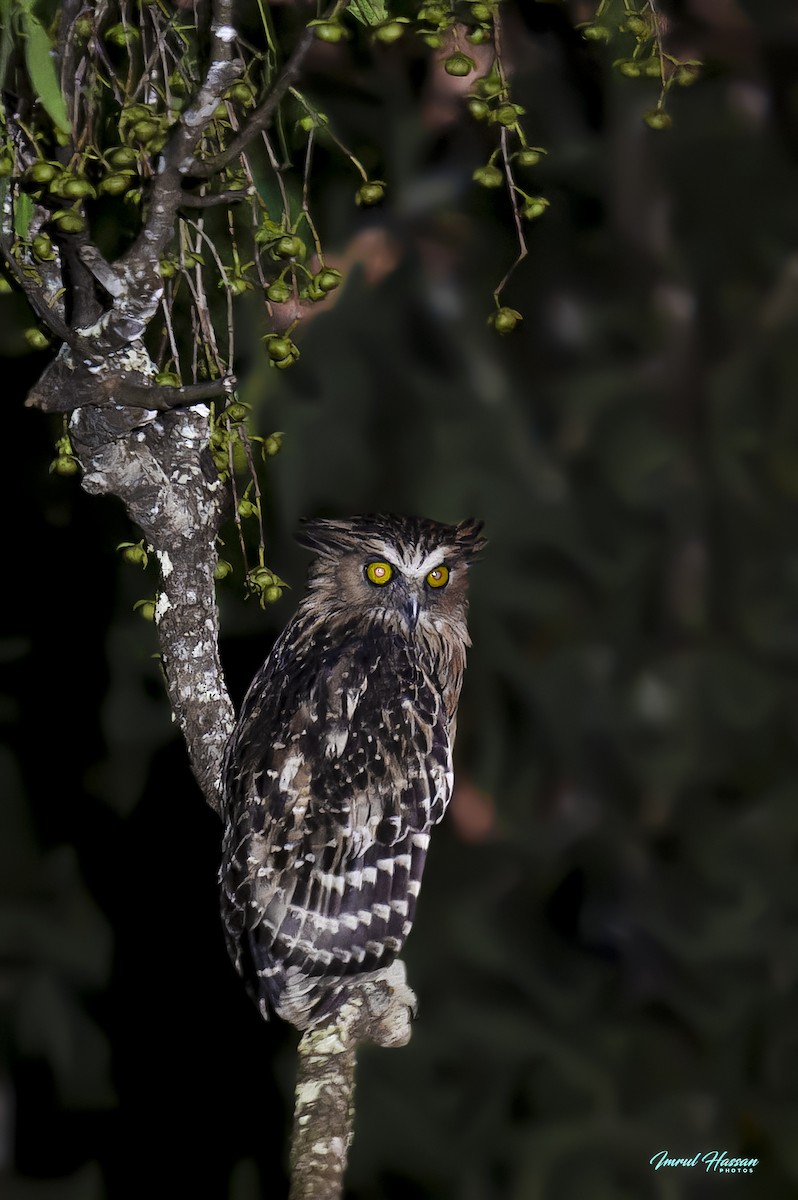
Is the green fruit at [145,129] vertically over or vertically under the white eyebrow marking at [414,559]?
over

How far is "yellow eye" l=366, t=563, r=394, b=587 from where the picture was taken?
1.12 meters

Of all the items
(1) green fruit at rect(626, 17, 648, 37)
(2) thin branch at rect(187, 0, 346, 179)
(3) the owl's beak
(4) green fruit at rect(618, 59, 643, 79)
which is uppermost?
(1) green fruit at rect(626, 17, 648, 37)

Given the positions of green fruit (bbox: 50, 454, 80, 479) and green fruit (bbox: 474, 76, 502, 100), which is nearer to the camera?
green fruit (bbox: 474, 76, 502, 100)

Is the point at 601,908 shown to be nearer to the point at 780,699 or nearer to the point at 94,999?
the point at 780,699

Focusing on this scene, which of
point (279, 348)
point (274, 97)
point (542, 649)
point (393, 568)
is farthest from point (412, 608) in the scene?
point (274, 97)

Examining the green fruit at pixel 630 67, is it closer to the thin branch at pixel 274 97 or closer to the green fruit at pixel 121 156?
the thin branch at pixel 274 97

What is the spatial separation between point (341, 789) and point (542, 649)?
1.87 feet

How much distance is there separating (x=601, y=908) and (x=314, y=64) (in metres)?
1.37

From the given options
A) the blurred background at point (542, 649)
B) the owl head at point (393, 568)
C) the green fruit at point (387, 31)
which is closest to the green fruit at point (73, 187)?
the green fruit at point (387, 31)

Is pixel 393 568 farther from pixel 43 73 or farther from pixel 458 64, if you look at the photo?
pixel 43 73

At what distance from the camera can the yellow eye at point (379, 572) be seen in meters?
1.12

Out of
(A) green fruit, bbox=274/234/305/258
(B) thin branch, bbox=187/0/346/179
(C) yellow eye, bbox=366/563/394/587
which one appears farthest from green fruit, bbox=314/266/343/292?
(C) yellow eye, bbox=366/563/394/587

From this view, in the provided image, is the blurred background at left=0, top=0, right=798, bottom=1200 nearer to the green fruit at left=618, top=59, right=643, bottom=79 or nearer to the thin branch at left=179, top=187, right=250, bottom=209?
the green fruit at left=618, top=59, right=643, bottom=79

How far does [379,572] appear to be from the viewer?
112 centimetres
